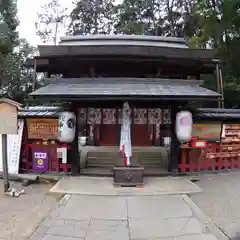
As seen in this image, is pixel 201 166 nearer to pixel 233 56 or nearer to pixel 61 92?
pixel 61 92

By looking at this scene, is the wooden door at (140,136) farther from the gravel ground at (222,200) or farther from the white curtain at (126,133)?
the white curtain at (126,133)

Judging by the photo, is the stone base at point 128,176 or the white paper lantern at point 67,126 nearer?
the stone base at point 128,176

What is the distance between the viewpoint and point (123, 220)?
5770mm

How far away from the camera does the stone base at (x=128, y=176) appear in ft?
27.5

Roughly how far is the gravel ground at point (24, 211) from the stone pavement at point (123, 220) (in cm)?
24

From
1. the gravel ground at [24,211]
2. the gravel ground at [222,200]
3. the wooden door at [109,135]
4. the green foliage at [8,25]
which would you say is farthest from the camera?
the green foliage at [8,25]

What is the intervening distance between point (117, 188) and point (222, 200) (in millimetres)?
2725

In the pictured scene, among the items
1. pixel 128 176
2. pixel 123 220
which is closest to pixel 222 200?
pixel 128 176

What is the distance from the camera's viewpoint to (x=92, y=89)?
8633mm

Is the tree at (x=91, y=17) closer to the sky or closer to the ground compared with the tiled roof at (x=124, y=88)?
closer to the sky

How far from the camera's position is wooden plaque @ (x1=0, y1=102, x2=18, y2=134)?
307 inches

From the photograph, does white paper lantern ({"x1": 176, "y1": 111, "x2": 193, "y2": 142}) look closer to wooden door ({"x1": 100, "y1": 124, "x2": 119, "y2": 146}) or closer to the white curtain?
the white curtain

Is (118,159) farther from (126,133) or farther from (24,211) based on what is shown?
(24,211)

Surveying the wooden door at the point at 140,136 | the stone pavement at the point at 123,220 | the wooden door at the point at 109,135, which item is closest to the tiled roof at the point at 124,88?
the stone pavement at the point at 123,220
